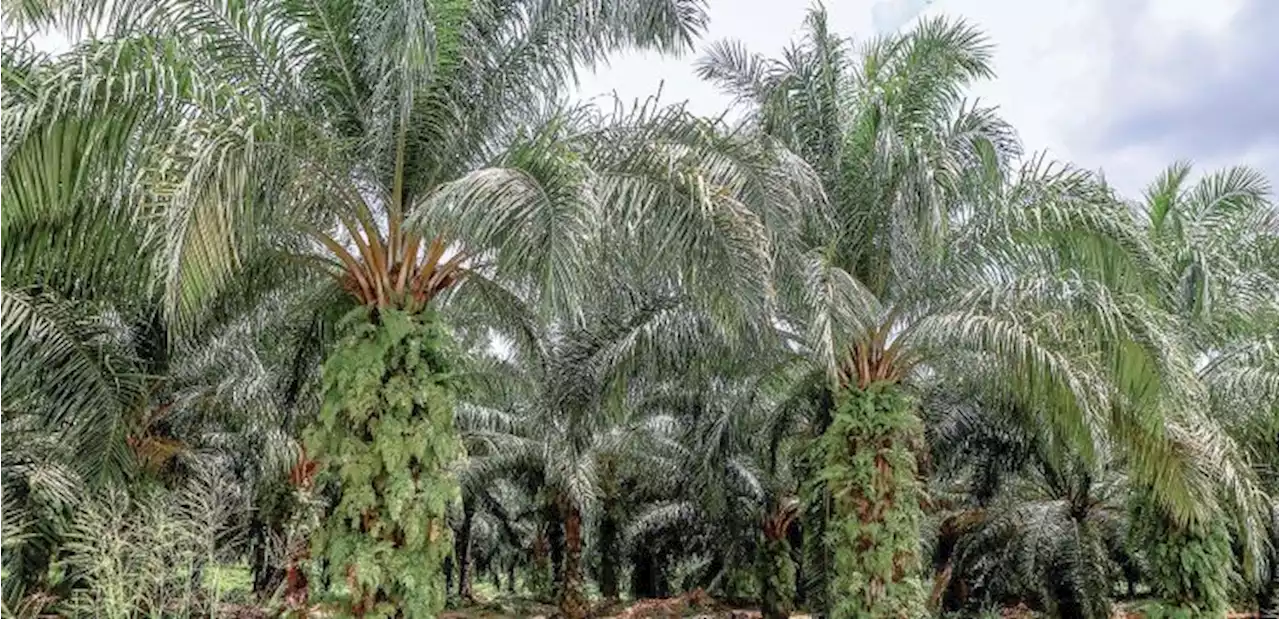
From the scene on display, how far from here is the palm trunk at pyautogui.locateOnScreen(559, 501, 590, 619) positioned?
711 inches

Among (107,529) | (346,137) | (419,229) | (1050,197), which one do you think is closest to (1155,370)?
(1050,197)

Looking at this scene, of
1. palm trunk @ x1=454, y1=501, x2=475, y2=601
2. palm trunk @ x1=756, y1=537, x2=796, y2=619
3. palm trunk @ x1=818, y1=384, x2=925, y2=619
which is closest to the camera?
palm trunk @ x1=818, y1=384, x2=925, y2=619

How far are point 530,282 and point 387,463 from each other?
1.64 m

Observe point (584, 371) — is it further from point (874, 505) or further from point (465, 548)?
point (465, 548)

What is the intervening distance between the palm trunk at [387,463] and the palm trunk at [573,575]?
A: 35.3 ft

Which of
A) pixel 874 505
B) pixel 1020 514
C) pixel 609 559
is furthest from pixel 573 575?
pixel 874 505

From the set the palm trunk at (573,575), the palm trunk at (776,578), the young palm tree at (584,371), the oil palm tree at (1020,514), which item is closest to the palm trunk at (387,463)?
the young palm tree at (584,371)

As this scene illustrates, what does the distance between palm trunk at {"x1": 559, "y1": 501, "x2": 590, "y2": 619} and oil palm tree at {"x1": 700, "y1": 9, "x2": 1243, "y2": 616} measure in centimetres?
791

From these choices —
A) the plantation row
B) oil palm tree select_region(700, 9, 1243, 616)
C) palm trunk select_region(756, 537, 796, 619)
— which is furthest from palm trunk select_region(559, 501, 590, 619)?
oil palm tree select_region(700, 9, 1243, 616)

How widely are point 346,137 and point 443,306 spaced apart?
221cm

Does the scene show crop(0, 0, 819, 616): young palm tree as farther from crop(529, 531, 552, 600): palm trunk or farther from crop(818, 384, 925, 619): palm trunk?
crop(529, 531, 552, 600): palm trunk

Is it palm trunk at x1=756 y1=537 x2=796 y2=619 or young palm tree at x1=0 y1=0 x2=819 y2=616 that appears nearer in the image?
young palm tree at x1=0 y1=0 x2=819 y2=616

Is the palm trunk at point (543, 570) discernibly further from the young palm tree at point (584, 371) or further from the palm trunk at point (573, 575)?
the young palm tree at point (584, 371)

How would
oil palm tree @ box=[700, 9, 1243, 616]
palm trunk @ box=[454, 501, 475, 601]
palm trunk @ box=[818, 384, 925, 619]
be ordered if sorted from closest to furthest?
1. oil palm tree @ box=[700, 9, 1243, 616]
2. palm trunk @ box=[818, 384, 925, 619]
3. palm trunk @ box=[454, 501, 475, 601]
